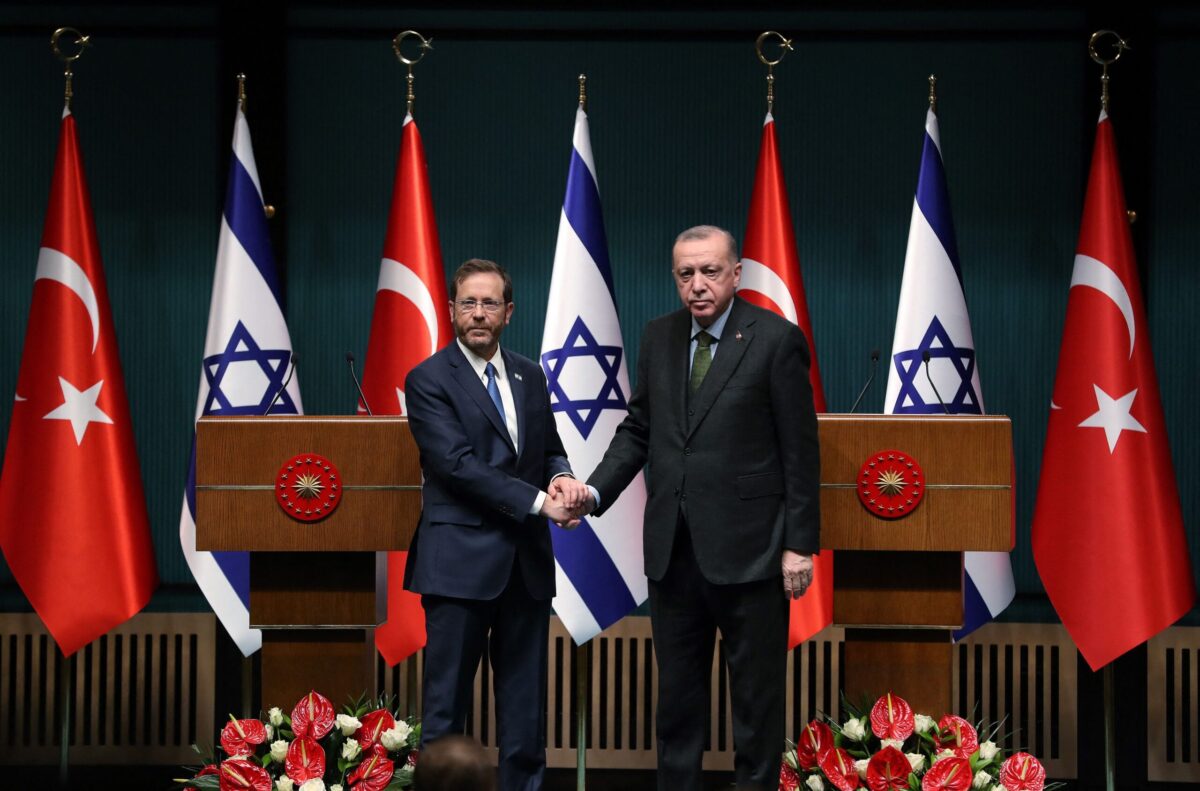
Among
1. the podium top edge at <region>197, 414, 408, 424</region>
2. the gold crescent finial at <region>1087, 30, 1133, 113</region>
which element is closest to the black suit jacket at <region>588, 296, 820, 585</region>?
the podium top edge at <region>197, 414, 408, 424</region>

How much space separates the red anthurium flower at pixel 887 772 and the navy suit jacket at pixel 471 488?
0.88 meters

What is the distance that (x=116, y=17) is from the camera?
182 inches

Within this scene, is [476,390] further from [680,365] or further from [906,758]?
[906,758]

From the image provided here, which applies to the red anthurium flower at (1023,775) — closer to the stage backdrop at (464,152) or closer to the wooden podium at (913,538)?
the wooden podium at (913,538)

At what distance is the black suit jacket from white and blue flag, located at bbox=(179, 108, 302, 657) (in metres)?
1.68

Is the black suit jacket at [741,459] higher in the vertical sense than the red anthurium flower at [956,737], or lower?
higher

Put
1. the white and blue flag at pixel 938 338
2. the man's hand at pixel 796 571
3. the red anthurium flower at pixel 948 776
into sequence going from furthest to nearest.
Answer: the white and blue flag at pixel 938 338 < the red anthurium flower at pixel 948 776 < the man's hand at pixel 796 571

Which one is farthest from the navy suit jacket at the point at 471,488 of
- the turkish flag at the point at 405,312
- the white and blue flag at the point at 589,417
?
the turkish flag at the point at 405,312

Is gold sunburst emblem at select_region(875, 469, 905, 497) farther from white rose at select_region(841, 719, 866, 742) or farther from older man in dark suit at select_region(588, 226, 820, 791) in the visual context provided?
white rose at select_region(841, 719, 866, 742)

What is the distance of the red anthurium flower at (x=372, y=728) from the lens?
10.1 feet

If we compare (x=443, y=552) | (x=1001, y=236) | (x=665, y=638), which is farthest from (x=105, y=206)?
(x=1001, y=236)

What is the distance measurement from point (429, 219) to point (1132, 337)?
2364mm

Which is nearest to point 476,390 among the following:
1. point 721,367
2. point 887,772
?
point 721,367

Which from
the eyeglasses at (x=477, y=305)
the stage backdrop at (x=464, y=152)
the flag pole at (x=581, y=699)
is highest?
the stage backdrop at (x=464, y=152)
